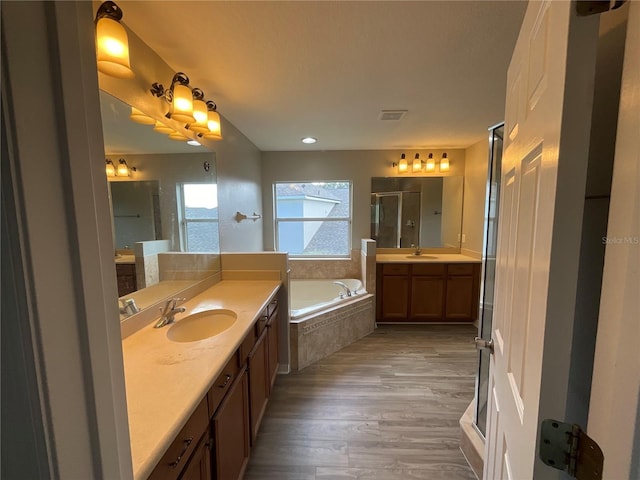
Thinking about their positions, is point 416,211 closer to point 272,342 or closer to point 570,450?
point 272,342

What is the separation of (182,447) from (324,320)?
202 cm

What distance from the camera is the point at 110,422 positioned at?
43cm

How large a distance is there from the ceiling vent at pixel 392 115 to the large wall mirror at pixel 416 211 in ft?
4.62

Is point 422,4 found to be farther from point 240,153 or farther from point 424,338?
point 424,338

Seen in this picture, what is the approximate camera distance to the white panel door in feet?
1.52

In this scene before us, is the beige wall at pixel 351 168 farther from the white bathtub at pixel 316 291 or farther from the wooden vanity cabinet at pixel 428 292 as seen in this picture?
the wooden vanity cabinet at pixel 428 292

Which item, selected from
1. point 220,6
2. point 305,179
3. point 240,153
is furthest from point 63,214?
point 305,179

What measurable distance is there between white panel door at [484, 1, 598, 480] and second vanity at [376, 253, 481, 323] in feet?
8.94

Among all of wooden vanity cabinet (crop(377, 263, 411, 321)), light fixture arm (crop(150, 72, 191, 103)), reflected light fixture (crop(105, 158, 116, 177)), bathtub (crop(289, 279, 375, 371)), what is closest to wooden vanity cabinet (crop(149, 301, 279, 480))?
bathtub (crop(289, 279, 375, 371))

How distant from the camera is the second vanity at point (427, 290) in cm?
350

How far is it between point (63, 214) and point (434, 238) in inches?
165

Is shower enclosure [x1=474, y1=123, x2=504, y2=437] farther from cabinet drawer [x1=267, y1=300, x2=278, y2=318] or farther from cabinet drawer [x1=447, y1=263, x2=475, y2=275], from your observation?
cabinet drawer [x1=447, y1=263, x2=475, y2=275]

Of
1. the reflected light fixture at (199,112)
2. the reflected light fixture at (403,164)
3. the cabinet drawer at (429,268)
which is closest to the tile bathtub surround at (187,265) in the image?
the reflected light fixture at (199,112)

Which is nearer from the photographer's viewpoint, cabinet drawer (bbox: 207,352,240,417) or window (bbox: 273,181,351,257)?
cabinet drawer (bbox: 207,352,240,417)
